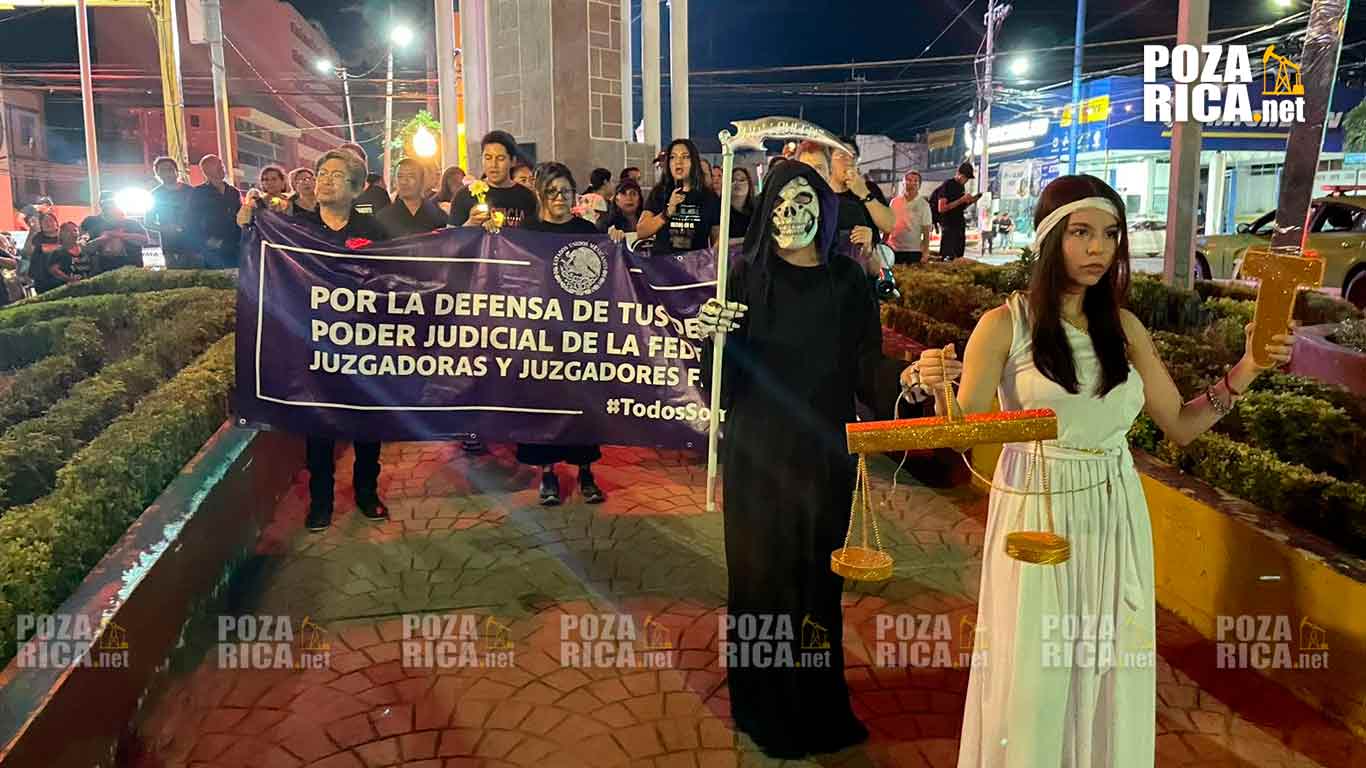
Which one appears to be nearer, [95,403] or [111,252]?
[95,403]

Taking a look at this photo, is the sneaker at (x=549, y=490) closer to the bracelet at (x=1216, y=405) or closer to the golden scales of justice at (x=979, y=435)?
the golden scales of justice at (x=979, y=435)

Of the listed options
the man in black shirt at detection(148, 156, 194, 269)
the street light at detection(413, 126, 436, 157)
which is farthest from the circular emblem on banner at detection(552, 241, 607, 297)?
the street light at detection(413, 126, 436, 157)

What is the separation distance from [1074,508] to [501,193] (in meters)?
4.84

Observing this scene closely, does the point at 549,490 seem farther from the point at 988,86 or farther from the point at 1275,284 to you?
the point at 988,86

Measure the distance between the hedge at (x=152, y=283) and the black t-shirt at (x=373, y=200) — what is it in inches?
108

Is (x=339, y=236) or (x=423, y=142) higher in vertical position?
(x=423, y=142)

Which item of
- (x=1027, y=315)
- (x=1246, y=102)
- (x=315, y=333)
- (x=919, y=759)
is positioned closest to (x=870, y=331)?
(x=1027, y=315)

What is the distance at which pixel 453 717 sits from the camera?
3.74 m

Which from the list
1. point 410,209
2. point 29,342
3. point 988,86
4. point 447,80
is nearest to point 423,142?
point 447,80

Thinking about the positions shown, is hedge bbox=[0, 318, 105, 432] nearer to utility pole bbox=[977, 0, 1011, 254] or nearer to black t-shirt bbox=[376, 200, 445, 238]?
black t-shirt bbox=[376, 200, 445, 238]

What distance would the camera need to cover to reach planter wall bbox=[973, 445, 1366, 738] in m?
3.58

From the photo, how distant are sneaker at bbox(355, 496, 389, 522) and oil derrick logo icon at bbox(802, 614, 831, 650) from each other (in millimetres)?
3263

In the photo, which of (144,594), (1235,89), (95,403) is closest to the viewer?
(144,594)

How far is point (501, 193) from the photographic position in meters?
6.56
